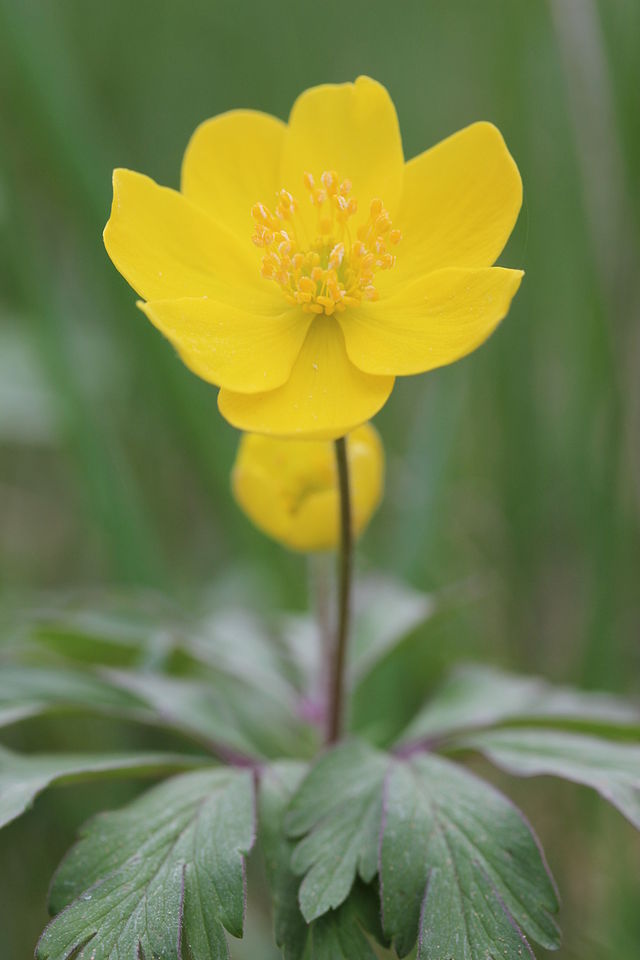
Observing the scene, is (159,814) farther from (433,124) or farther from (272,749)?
(433,124)

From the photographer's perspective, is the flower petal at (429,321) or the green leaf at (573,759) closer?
the flower petal at (429,321)

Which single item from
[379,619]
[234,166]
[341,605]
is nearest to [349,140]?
[234,166]

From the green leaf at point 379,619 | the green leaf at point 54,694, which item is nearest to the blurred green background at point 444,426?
the green leaf at point 379,619

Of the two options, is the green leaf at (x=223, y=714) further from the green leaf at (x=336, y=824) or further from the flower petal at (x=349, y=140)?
the flower petal at (x=349, y=140)

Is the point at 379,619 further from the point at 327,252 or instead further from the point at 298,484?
the point at 327,252

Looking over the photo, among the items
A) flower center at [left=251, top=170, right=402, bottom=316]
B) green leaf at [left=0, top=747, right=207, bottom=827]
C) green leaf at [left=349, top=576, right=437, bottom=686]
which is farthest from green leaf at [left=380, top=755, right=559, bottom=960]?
flower center at [left=251, top=170, right=402, bottom=316]

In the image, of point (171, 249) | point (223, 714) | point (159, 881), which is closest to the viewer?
point (159, 881)
